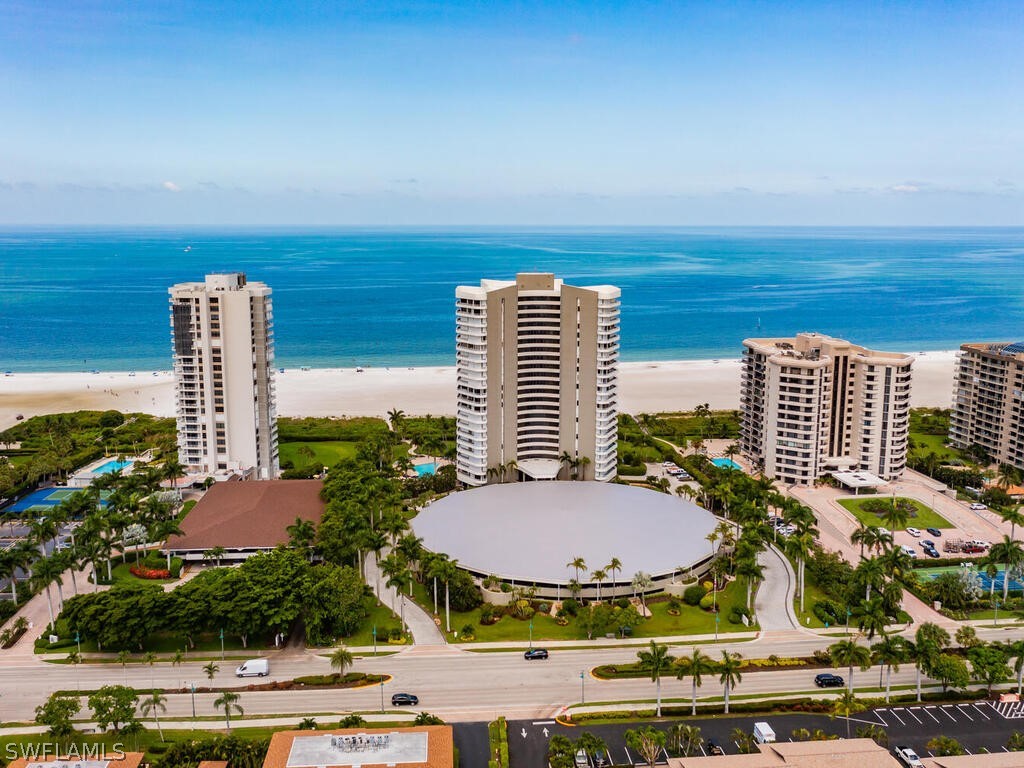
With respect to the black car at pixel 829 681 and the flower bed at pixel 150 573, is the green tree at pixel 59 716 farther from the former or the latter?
the black car at pixel 829 681

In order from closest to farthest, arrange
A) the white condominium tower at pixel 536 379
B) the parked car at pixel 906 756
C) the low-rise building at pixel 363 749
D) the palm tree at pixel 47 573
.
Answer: the low-rise building at pixel 363 749 → the parked car at pixel 906 756 → the palm tree at pixel 47 573 → the white condominium tower at pixel 536 379

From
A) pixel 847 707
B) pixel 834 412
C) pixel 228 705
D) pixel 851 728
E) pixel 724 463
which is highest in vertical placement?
pixel 834 412

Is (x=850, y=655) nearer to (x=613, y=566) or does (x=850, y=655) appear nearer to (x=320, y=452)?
(x=613, y=566)

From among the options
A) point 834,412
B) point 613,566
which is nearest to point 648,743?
point 613,566

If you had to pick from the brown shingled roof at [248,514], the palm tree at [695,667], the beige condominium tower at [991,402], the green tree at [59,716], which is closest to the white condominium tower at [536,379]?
the brown shingled roof at [248,514]

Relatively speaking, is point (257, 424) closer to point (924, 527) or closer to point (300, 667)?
point (300, 667)

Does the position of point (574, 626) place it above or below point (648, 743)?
below

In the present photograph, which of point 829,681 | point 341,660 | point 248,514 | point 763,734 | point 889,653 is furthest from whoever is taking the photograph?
point 248,514
